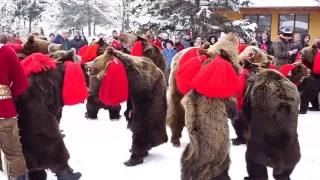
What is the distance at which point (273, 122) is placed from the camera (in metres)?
3.72

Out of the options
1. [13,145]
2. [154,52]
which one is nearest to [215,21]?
[154,52]

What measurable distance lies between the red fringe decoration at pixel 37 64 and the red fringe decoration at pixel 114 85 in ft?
2.18

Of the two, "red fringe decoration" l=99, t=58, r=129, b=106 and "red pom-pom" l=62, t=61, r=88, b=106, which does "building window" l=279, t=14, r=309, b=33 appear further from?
"red pom-pom" l=62, t=61, r=88, b=106

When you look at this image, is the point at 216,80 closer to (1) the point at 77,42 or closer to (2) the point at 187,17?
(1) the point at 77,42

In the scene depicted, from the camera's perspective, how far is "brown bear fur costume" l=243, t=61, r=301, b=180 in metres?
3.71

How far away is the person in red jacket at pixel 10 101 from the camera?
135 inches

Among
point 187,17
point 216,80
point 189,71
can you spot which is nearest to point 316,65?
point 189,71

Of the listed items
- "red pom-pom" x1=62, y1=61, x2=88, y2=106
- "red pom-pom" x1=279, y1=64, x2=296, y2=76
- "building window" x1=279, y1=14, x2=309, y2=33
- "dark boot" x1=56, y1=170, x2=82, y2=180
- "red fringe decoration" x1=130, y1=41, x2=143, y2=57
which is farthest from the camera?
"building window" x1=279, y1=14, x2=309, y2=33

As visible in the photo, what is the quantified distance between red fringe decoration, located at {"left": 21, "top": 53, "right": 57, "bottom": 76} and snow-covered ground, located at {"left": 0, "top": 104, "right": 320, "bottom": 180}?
1439mm

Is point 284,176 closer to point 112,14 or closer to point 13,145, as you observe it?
point 13,145

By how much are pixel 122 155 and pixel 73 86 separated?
170 centimetres

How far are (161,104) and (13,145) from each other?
1987mm

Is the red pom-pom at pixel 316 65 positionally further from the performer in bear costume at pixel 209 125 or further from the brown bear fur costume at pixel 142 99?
the performer in bear costume at pixel 209 125

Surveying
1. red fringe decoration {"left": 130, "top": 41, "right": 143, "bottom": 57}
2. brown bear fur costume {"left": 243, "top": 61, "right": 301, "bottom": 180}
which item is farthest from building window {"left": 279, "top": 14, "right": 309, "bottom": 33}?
brown bear fur costume {"left": 243, "top": 61, "right": 301, "bottom": 180}
